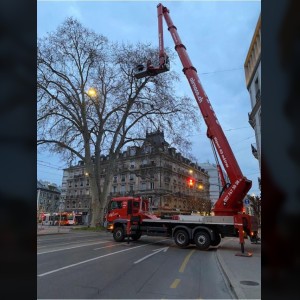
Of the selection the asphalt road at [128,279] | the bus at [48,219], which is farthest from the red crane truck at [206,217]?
the bus at [48,219]

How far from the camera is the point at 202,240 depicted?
15.9m

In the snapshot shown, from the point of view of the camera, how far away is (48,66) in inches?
1261

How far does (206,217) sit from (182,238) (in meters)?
1.82

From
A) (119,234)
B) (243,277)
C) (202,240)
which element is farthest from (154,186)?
(243,277)

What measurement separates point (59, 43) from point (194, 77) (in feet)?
64.2

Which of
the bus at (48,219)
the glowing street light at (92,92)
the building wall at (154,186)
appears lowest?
the bus at (48,219)

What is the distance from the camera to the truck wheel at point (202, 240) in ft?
51.6

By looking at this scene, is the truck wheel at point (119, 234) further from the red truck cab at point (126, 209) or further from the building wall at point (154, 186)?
the building wall at point (154, 186)

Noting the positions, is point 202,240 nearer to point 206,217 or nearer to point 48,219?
point 206,217
